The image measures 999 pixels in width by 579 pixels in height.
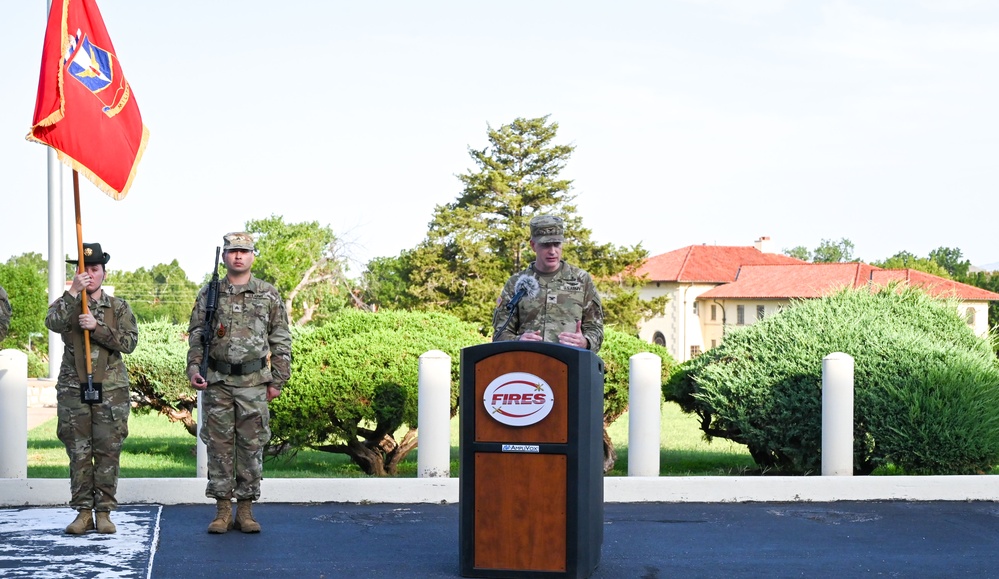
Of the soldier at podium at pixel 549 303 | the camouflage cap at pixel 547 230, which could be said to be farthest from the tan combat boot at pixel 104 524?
the camouflage cap at pixel 547 230

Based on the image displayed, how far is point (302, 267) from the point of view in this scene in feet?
158

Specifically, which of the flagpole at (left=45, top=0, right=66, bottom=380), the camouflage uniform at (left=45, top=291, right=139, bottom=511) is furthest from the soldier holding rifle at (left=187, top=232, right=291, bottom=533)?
the flagpole at (left=45, top=0, right=66, bottom=380)

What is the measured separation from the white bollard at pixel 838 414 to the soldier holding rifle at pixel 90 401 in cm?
552

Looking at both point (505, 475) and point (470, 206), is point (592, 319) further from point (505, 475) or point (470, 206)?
point (470, 206)

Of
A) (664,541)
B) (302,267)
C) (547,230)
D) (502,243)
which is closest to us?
(547,230)

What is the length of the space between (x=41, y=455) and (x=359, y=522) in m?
8.56

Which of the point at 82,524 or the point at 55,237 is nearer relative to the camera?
the point at 82,524

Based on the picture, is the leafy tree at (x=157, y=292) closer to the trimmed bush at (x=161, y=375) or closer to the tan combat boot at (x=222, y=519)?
the trimmed bush at (x=161, y=375)

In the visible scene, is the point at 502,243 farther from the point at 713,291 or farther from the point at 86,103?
the point at 86,103

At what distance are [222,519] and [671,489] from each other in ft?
11.6

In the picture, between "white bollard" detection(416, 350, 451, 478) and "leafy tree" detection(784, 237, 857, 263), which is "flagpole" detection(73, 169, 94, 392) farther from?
"leafy tree" detection(784, 237, 857, 263)

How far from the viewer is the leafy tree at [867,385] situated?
9695 mm

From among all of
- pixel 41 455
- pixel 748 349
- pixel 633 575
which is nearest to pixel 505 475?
pixel 633 575

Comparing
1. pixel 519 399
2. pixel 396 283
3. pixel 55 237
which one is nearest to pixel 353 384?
pixel 519 399
